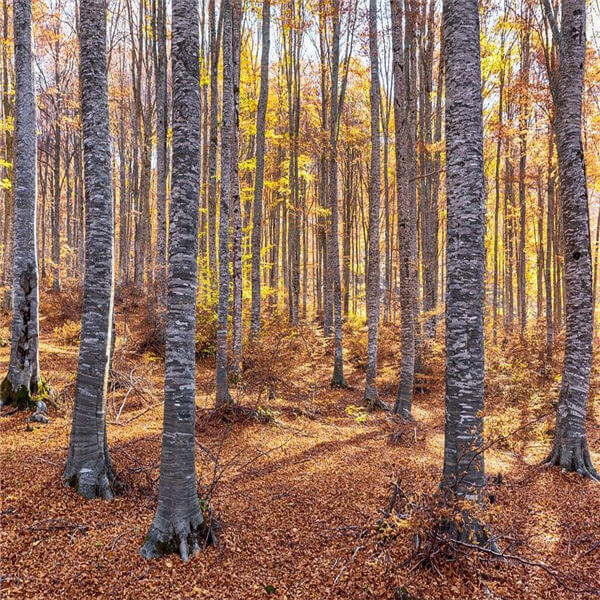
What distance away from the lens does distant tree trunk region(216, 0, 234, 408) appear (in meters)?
6.93

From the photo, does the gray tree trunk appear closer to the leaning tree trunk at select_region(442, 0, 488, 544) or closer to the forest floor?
the leaning tree trunk at select_region(442, 0, 488, 544)

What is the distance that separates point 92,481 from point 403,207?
6.83m

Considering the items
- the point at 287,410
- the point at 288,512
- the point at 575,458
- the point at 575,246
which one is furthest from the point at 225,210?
the point at 575,458

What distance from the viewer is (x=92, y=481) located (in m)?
3.96

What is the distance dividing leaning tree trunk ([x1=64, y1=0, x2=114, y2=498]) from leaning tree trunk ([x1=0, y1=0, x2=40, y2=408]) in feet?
8.52

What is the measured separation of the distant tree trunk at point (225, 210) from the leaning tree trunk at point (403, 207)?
10.6 feet

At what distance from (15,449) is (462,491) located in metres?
5.12

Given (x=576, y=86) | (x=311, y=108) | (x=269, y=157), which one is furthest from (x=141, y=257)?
(x=576, y=86)

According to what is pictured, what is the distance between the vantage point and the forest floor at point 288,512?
3055 millimetres

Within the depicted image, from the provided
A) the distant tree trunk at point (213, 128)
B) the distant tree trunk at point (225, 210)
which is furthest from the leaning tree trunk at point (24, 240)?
the distant tree trunk at point (213, 128)

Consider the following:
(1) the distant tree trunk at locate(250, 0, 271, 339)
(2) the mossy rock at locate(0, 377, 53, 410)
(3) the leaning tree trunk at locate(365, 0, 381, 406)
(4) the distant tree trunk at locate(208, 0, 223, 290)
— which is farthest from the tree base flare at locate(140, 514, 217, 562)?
(4) the distant tree trunk at locate(208, 0, 223, 290)

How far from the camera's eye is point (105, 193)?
4.14m

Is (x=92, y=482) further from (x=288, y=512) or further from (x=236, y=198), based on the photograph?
(x=236, y=198)

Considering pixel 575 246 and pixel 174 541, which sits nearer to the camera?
pixel 174 541
